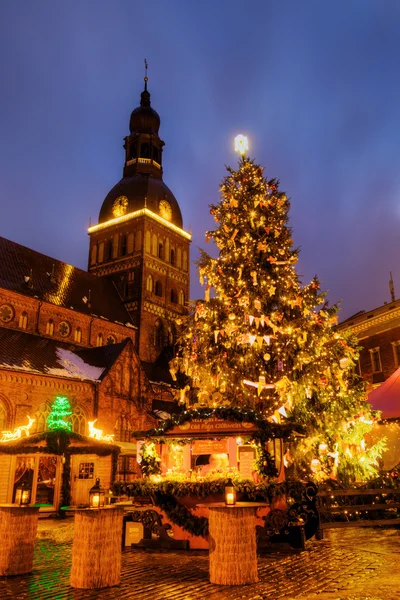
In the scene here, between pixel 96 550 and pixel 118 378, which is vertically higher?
pixel 118 378

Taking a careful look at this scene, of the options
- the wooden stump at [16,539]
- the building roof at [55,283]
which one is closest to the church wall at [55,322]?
the building roof at [55,283]

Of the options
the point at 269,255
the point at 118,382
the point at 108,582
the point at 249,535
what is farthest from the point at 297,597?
the point at 118,382

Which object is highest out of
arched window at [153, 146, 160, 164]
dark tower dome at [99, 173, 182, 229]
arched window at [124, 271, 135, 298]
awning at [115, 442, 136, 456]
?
arched window at [153, 146, 160, 164]

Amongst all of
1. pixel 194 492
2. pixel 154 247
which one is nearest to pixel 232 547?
pixel 194 492

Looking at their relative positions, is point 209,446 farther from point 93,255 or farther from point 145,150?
point 145,150

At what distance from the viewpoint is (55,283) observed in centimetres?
4222

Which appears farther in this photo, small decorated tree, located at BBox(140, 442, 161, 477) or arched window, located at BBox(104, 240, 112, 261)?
arched window, located at BBox(104, 240, 112, 261)

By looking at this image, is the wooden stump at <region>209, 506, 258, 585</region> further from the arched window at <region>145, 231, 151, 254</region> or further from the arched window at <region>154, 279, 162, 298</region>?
the arched window at <region>145, 231, 151, 254</region>

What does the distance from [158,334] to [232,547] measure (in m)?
42.3

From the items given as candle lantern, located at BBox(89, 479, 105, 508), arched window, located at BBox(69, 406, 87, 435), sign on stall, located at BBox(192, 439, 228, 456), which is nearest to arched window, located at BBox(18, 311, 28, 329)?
arched window, located at BBox(69, 406, 87, 435)

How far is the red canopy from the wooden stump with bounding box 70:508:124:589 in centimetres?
1457

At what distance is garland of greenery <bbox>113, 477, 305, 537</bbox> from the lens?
1109 cm

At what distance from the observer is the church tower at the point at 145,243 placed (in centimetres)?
5009

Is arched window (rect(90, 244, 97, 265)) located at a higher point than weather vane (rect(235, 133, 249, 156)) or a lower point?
higher
